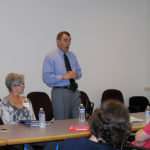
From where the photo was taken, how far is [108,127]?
1886mm

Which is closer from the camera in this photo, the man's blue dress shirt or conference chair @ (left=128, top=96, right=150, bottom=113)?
the man's blue dress shirt

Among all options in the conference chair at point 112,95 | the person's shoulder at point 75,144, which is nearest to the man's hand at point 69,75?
the conference chair at point 112,95

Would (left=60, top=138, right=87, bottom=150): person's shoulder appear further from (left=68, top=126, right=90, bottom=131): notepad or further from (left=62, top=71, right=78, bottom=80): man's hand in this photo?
(left=62, top=71, right=78, bottom=80): man's hand

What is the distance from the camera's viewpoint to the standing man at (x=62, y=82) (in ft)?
15.4

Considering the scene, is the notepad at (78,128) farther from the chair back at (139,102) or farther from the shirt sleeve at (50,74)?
the chair back at (139,102)

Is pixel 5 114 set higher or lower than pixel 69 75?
lower

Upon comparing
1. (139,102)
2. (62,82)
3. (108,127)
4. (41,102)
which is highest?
(62,82)

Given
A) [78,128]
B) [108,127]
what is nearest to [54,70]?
[78,128]

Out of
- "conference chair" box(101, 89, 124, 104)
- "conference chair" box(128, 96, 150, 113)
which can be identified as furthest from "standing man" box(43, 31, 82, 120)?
"conference chair" box(128, 96, 150, 113)

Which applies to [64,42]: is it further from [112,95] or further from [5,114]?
[112,95]

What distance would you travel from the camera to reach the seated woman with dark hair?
188cm

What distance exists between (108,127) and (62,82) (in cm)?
290

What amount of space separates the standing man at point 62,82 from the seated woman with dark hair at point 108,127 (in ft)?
8.97

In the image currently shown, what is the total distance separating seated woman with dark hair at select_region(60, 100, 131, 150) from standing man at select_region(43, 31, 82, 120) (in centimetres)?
273
